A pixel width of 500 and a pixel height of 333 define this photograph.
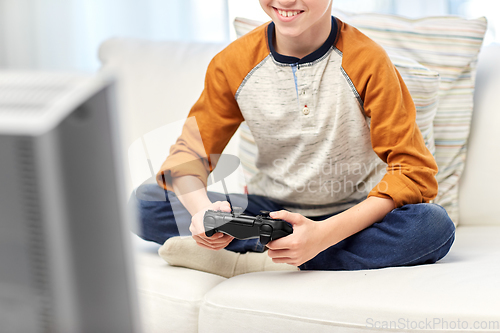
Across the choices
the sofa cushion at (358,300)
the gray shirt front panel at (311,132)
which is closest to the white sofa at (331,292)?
the sofa cushion at (358,300)

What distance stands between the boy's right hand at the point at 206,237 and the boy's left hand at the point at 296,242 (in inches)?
3.2

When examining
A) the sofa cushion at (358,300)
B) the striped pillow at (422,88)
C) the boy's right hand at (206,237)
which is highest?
the striped pillow at (422,88)

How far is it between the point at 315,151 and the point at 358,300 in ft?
1.18

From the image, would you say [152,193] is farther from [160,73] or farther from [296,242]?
[160,73]

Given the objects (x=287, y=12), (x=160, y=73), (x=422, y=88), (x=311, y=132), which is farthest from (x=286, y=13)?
(x=160, y=73)

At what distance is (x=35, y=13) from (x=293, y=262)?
1.70m

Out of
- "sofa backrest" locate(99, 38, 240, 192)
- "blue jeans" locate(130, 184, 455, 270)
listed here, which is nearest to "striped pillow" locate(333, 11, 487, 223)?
"blue jeans" locate(130, 184, 455, 270)

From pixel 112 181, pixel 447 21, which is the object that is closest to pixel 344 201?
pixel 447 21

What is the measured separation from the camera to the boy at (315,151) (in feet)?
2.44

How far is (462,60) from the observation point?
3.43 feet

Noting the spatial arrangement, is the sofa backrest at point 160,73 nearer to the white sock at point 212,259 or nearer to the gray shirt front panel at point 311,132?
the gray shirt front panel at point 311,132

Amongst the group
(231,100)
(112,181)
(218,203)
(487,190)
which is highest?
(112,181)

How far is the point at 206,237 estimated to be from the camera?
29.4 inches

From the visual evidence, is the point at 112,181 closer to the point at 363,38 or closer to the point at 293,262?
the point at 293,262
